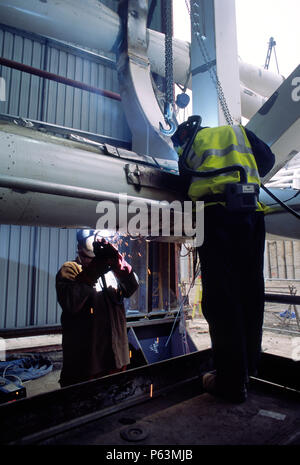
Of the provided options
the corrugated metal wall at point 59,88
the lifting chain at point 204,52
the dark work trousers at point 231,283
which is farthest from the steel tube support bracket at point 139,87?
the corrugated metal wall at point 59,88

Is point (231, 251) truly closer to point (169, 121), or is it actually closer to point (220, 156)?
point (220, 156)

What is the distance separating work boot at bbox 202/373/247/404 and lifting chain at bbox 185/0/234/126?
220cm

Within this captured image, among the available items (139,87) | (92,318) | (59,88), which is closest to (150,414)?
(92,318)

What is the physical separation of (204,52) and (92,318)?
286cm

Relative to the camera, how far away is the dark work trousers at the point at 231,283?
133 centimetres

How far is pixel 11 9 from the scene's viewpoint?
2857mm

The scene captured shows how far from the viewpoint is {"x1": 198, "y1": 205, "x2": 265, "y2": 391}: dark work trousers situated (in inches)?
52.2

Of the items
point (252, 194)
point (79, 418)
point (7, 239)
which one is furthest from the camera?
point (7, 239)

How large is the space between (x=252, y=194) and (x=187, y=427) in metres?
1.03

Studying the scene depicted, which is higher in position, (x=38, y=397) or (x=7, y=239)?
(x=7, y=239)

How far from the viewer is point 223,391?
1332mm

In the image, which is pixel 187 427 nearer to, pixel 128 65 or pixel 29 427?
pixel 29 427

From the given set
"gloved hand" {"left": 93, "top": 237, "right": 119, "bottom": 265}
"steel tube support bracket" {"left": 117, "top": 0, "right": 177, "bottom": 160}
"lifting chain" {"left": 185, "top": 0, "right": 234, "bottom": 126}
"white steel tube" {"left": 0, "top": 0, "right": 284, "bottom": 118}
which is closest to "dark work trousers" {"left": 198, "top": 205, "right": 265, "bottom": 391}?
"gloved hand" {"left": 93, "top": 237, "right": 119, "bottom": 265}

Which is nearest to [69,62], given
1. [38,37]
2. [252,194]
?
[38,37]
